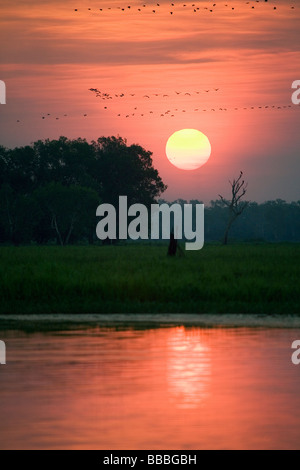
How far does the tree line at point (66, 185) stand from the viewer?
107688 millimetres

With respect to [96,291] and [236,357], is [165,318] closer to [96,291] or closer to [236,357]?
[96,291]

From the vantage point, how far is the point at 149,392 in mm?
12039

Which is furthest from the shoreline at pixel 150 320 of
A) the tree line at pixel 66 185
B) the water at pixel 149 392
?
the tree line at pixel 66 185

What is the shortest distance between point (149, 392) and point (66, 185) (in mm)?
112365

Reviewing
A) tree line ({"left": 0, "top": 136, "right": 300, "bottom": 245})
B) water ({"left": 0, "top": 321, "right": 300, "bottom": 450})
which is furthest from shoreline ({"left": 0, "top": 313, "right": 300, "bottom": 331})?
tree line ({"left": 0, "top": 136, "right": 300, "bottom": 245})

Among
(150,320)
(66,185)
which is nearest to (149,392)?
(150,320)

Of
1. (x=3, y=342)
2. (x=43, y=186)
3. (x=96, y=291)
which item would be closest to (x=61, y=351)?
(x=3, y=342)

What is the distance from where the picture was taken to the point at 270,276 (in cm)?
3359

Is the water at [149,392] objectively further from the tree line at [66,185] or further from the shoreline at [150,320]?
the tree line at [66,185]

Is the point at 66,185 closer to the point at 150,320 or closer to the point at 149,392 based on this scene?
the point at 150,320

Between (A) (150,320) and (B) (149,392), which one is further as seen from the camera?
(A) (150,320)

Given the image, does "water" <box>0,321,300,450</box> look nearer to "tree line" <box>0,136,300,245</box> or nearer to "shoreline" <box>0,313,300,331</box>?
"shoreline" <box>0,313,300,331</box>

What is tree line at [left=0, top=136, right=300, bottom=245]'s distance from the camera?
108 metres

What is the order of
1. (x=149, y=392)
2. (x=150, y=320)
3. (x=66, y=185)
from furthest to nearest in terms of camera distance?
(x=66, y=185)
(x=150, y=320)
(x=149, y=392)
